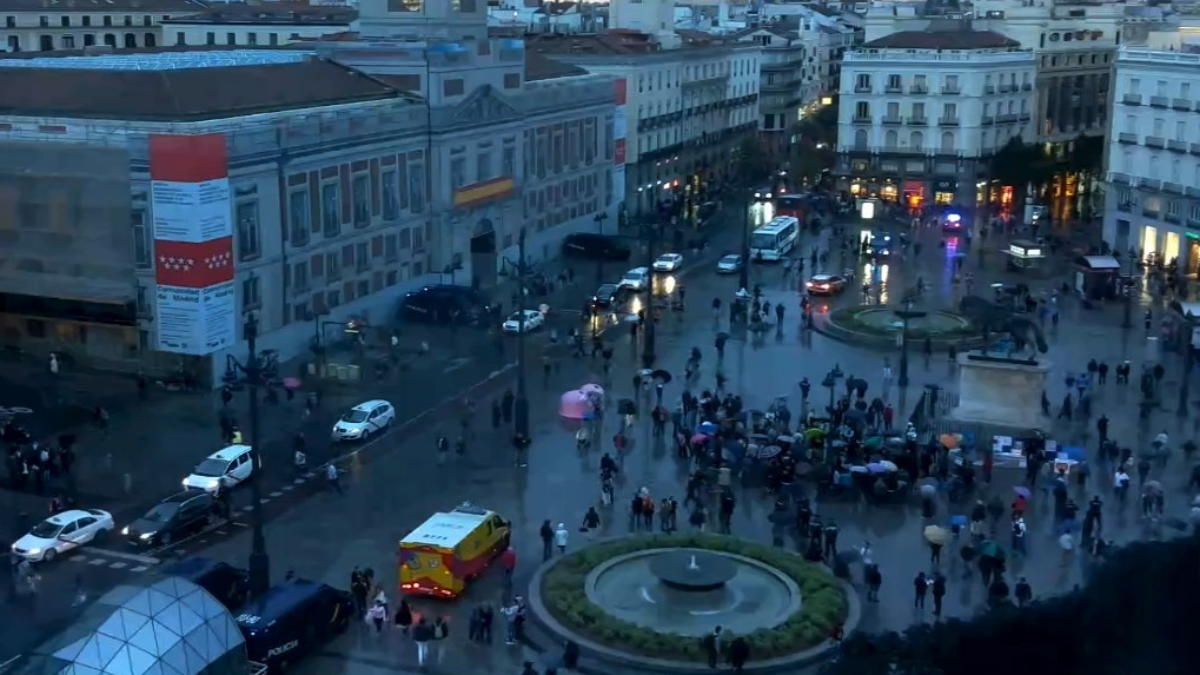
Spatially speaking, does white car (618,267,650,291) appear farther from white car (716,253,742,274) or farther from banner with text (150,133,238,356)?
banner with text (150,133,238,356)

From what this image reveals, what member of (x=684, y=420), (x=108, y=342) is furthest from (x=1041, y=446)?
(x=108, y=342)

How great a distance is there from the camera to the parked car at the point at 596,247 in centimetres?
6475

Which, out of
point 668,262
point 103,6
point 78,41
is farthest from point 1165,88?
point 103,6

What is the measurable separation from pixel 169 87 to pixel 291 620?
24942 mm

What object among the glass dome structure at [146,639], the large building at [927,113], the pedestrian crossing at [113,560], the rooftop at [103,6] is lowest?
the pedestrian crossing at [113,560]

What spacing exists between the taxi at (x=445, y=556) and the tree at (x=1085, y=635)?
1022cm

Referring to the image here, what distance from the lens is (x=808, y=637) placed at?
2384cm

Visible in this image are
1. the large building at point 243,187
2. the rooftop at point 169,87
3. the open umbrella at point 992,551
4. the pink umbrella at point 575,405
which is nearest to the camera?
the open umbrella at point 992,551

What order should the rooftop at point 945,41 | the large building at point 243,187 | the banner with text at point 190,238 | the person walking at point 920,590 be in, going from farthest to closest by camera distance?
the rooftop at point 945,41 → the large building at point 243,187 → the banner with text at point 190,238 → the person walking at point 920,590

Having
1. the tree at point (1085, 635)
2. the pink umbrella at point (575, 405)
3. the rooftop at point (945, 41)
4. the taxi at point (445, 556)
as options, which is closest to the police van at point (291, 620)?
the taxi at point (445, 556)

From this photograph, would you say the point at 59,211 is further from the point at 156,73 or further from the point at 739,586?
the point at 739,586

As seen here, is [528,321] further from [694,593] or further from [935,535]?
[694,593]

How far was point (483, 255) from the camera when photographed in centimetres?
5769

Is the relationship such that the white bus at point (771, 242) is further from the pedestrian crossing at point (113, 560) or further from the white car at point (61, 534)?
the pedestrian crossing at point (113, 560)
